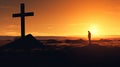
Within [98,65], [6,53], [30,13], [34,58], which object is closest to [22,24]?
[30,13]

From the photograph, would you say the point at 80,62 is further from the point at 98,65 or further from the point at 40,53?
the point at 40,53

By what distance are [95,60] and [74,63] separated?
230 cm

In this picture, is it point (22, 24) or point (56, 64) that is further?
point (22, 24)

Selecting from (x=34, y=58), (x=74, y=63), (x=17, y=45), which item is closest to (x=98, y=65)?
(x=74, y=63)

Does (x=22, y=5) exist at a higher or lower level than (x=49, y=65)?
higher

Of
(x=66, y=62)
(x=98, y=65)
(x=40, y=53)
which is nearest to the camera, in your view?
(x=98, y=65)

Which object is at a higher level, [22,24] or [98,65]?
[22,24]

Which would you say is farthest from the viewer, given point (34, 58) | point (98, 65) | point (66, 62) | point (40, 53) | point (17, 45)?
point (17, 45)

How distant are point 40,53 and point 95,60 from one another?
19.6ft

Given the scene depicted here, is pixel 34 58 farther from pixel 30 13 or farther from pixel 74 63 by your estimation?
pixel 30 13

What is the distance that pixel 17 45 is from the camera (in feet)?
111

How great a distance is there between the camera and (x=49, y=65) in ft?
76.4

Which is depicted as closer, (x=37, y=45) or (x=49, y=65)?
(x=49, y=65)

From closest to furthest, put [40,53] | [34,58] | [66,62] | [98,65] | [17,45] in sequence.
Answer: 1. [98,65]
2. [66,62]
3. [34,58]
4. [40,53]
5. [17,45]
